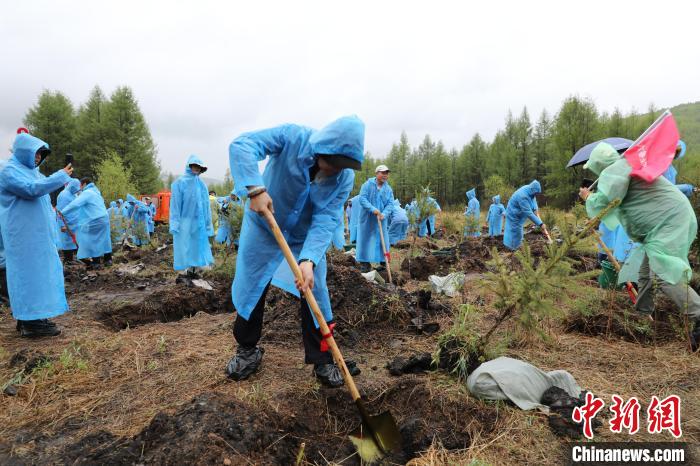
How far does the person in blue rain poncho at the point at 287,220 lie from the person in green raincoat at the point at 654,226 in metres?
2.46

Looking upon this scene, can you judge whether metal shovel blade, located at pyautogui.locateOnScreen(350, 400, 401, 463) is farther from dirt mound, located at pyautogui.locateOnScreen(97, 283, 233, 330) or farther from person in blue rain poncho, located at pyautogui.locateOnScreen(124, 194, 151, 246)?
person in blue rain poncho, located at pyautogui.locateOnScreen(124, 194, 151, 246)

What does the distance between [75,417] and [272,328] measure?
5.78 ft

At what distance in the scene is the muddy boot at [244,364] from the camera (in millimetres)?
2936

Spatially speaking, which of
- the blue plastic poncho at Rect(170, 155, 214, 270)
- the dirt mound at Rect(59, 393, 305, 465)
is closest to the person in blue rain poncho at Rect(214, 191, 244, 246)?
the blue plastic poncho at Rect(170, 155, 214, 270)

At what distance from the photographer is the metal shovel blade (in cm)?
221

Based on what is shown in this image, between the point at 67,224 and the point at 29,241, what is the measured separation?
6.29 metres

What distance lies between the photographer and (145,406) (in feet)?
8.63

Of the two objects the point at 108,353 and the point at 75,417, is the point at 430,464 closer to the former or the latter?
the point at 75,417

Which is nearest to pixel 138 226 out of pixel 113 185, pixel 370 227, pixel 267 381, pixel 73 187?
pixel 73 187

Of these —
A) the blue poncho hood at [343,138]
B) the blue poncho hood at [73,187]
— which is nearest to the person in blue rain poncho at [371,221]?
the blue poncho hood at [343,138]

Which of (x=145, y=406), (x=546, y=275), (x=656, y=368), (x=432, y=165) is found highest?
(x=432, y=165)

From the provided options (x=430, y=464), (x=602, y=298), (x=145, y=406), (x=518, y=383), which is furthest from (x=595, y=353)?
(x=145, y=406)

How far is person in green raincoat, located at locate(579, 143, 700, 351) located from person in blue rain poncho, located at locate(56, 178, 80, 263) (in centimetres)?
1006

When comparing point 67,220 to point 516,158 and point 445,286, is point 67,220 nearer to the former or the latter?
point 445,286
